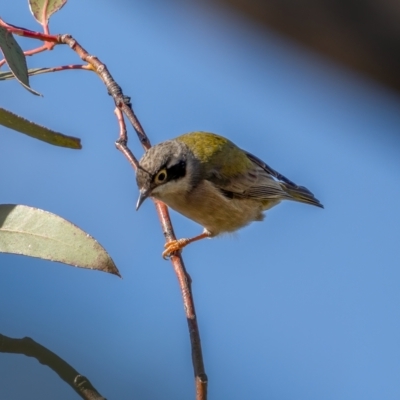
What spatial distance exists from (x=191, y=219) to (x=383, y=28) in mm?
1582

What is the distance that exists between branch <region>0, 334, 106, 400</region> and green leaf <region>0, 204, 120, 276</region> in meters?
0.37

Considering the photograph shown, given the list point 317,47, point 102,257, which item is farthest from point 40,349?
point 317,47

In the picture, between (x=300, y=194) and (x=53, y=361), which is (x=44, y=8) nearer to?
(x=53, y=361)

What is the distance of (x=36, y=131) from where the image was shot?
4.17 ft

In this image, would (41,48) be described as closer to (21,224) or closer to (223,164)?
(21,224)

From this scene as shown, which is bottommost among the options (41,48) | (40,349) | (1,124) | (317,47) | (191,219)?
(40,349)

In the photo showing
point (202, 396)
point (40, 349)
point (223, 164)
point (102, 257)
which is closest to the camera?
point (40, 349)

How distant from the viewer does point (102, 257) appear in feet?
3.35

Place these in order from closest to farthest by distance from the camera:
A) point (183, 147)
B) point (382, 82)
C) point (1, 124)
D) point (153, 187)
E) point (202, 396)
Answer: point (202, 396)
point (382, 82)
point (1, 124)
point (153, 187)
point (183, 147)

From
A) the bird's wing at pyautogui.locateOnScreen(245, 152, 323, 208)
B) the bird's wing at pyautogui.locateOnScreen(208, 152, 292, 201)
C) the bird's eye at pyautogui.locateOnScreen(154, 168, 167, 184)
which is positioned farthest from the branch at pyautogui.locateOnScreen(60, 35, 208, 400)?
the bird's wing at pyautogui.locateOnScreen(245, 152, 323, 208)

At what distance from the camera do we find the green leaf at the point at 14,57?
1162mm

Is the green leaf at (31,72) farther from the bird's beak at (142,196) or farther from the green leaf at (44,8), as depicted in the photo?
the bird's beak at (142,196)

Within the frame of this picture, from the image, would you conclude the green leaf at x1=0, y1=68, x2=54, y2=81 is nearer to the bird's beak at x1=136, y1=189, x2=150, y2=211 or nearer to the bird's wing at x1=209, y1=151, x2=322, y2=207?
the bird's beak at x1=136, y1=189, x2=150, y2=211

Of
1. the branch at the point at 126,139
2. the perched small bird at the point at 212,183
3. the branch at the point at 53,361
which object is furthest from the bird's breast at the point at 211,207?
the branch at the point at 53,361
